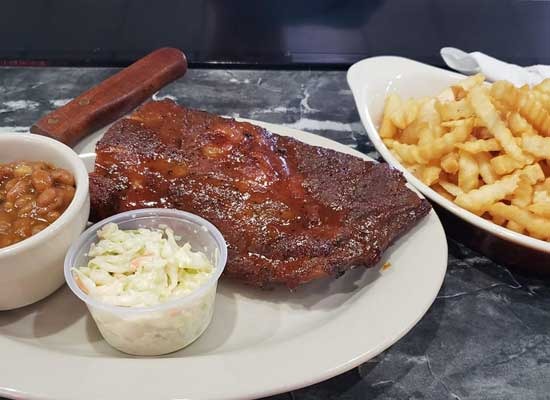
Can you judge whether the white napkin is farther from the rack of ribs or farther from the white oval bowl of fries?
the rack of ribs

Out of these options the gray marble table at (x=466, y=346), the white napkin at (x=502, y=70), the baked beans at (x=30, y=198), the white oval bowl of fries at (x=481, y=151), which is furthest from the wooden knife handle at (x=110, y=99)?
the white napkin at (x=502, y=70)

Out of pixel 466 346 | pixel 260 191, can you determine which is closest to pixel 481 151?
pixel 466 346

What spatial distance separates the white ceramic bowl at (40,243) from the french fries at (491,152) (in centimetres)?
124

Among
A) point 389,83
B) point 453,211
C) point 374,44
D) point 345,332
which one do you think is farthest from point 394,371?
point 374,44

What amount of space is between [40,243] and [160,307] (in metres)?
0.39

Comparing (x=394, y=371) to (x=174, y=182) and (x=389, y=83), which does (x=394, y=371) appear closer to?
(x=174, y=182)

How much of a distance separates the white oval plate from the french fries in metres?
0.26

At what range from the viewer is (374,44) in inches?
165

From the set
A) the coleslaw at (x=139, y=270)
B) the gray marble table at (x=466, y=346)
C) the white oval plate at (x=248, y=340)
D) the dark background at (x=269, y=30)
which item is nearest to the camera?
the white oval plate at (x=248, y=340)

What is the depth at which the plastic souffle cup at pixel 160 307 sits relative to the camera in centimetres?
168

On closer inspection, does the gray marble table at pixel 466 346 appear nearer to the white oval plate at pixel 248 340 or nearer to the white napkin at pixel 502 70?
the white oval plate at pixel 248 340

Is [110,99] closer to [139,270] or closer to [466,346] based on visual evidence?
[139,270]

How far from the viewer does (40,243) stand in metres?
1.73

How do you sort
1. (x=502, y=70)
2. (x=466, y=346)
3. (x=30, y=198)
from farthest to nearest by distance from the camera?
1. (x=502, y=70)
2. (x=466, y=346)
3. (x=30, y=198)
